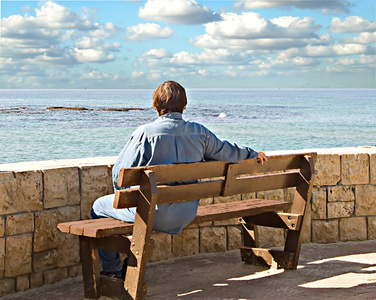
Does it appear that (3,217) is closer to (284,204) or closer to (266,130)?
(284,204)

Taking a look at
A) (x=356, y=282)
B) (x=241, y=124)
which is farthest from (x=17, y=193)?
(x=241, y=124)

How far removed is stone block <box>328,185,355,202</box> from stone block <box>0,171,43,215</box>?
267 cm

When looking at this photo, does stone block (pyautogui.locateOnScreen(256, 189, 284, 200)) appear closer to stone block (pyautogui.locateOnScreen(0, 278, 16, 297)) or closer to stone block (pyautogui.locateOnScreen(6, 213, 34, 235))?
stone block (pyautogui.locateOnScreen(6, 213, 34, 235))

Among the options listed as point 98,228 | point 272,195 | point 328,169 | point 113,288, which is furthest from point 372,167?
point 98,228

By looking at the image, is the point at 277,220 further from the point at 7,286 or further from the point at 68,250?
the point at 7,286

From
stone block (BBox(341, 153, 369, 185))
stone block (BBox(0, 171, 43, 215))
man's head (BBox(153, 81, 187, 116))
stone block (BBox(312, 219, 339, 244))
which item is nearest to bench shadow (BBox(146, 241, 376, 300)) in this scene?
stone block (BBox(312, 219, 339, 244))

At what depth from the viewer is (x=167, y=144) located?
3717 millimetres

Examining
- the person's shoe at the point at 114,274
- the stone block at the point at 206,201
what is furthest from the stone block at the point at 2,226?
the stone block at the point at 206,201

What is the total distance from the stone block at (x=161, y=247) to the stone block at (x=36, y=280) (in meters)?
0.97

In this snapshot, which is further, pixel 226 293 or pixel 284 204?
pixel 284 204

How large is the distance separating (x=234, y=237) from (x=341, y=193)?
3.63 ft

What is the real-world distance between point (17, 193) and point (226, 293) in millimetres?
1594

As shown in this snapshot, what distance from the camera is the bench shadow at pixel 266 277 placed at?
4004 millimetres

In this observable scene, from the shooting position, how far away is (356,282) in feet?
13.8
